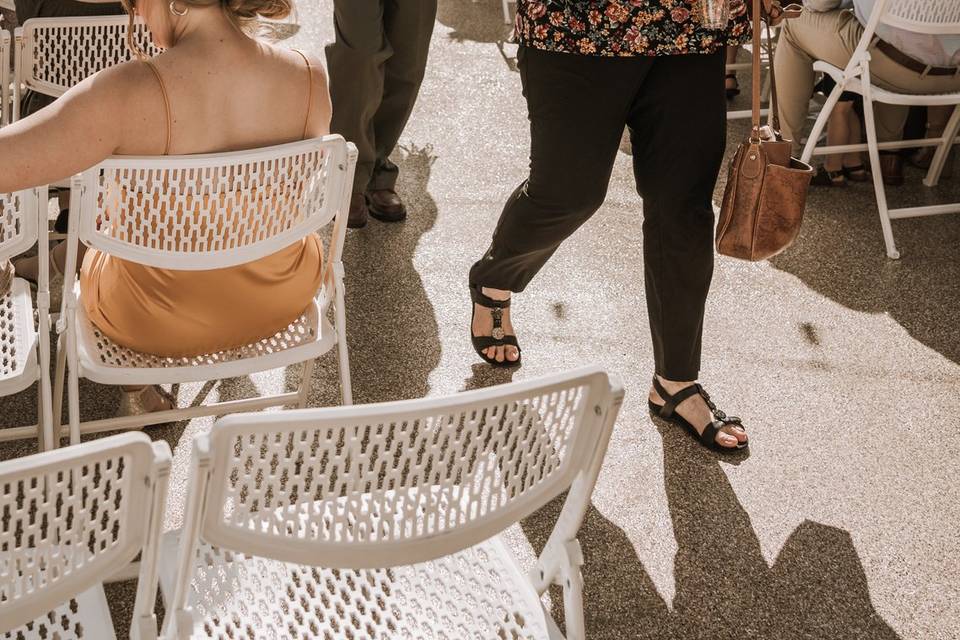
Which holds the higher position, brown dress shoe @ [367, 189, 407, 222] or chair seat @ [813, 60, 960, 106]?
chair seat @ [813, 60, 960, 106]

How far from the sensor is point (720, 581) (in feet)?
8.08

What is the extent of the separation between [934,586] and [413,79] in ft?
7.58

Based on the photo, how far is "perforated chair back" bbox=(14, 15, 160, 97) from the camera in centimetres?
275

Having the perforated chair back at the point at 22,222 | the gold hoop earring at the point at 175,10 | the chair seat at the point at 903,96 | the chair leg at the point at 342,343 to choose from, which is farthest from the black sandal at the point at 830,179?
the perforated chair back at the point at 22,222

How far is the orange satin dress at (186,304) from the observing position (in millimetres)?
2234

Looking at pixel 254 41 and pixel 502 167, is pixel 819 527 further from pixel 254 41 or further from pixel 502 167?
pixel 502 167

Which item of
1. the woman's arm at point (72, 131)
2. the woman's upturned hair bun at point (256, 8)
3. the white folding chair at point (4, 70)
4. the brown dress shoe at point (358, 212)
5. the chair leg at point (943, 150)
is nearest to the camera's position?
the woman's arm at point (72, 131)

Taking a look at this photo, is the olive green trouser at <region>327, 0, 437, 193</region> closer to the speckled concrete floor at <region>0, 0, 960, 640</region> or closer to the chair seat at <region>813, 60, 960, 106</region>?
the speckled concrete floor at <region>0, 0, 960, 640</region>

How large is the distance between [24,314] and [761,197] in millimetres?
1710

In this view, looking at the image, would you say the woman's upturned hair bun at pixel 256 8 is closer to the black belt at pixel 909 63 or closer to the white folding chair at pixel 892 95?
the white folding chair at pixel 892 95

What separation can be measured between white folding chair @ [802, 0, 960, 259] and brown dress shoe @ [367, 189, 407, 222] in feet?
5.14

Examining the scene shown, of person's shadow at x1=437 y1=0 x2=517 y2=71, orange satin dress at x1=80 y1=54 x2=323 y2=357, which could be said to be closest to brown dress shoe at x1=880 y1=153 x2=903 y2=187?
person's shadow at x1=437 y1=0 x2=517 y2=71

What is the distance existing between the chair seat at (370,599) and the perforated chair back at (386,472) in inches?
7.5

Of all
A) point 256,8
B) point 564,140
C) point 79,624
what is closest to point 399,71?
point 564,140
